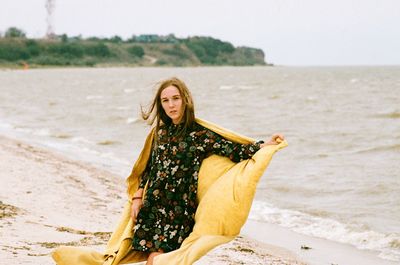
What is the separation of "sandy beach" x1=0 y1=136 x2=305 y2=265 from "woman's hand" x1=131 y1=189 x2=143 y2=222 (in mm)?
1468

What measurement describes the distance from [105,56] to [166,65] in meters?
20.6

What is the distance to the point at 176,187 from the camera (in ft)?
14.6

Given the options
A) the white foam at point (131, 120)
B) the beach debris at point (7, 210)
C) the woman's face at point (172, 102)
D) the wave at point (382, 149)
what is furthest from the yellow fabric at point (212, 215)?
the white foam at point (131, 120)

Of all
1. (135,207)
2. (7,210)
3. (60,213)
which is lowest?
(60,213)

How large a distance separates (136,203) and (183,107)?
0.73 meters

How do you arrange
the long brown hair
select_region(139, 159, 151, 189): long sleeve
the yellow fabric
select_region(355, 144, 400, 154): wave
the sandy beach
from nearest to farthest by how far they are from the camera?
the yellow fabric, the long brown hair, select_region(139, 159, 151, 189): long sleeve, the sandy beach, select_region(355, 144, 400, 154): wave

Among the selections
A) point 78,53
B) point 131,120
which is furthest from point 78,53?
point 131,120

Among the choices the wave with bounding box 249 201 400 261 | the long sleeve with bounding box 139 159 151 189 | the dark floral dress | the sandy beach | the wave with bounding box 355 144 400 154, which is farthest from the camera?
the wave with bounding box 355 144 400 154

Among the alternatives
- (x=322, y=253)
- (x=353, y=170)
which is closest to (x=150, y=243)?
(x=322, y=253)

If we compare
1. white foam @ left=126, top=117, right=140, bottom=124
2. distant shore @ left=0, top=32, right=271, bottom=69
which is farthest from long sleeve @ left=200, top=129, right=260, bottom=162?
distant shore @ left=0, top=32, right=271, bottom=69

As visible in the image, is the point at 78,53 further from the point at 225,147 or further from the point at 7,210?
the point at 225,147

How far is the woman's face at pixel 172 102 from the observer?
4.47 meters

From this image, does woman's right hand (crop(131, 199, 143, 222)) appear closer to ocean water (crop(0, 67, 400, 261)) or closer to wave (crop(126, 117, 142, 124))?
ocean water (crop(0, 67, 400, 261))

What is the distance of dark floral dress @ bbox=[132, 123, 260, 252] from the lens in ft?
14.4
